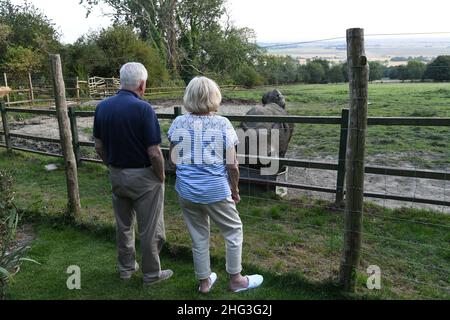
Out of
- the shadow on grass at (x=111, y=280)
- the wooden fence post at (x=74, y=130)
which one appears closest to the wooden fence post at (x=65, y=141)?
the shadow on grass at (x=111, y=280)

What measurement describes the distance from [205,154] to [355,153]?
1.08 metres

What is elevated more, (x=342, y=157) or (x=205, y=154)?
(x=205, y=154)

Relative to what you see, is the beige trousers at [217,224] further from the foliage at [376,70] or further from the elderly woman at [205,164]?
the foliage at [376,70]

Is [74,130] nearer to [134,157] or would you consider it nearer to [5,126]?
[5,126]

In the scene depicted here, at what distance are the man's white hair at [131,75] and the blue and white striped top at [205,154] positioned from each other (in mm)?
455

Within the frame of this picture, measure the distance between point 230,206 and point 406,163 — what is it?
18.1ft

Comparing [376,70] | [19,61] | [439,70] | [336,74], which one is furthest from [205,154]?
[19,61]

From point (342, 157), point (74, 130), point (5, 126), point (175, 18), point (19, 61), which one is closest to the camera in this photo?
point (342, 157)

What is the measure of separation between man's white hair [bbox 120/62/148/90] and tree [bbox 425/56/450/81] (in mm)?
2785

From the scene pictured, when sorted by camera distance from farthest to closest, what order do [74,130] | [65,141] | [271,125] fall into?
1. [74,130]
2. [271,125]
3. [65,141]

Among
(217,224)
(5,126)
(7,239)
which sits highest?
(5,126)

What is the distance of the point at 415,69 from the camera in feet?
13.6

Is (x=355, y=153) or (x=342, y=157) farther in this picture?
(x=342, y=157)

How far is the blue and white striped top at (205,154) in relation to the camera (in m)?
2.82
